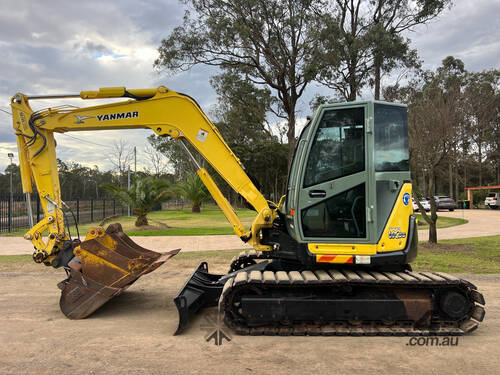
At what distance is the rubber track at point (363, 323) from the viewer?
16.1 feet

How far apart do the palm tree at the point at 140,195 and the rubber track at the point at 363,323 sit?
52.7 feet

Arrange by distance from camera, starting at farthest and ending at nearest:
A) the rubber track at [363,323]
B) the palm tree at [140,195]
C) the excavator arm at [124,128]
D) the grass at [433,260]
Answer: the palm tree at [140,195] < the grass at [433,260] < the excavator arm at [124,128] < the rubber track at [363,323]

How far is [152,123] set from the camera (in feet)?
20.4

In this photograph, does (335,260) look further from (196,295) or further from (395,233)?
(196,295)

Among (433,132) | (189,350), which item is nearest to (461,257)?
(433,132)

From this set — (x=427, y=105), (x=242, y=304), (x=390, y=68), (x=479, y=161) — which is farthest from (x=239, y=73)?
(x=479, y=161)

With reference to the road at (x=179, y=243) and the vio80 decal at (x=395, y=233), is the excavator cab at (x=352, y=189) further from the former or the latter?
the road at (x=179, y=243)

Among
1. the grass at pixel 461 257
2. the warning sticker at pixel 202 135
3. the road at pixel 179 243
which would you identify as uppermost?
the warning sticker at pixel 202 135

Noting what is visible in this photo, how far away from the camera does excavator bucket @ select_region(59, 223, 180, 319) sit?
571 centimetres

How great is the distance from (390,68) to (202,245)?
14.2 metres

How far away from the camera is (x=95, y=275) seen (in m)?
5.89

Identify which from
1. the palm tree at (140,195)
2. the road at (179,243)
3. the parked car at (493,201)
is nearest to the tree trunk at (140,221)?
the palm tree at (140,195)

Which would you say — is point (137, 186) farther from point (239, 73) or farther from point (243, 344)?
point (243, 344)

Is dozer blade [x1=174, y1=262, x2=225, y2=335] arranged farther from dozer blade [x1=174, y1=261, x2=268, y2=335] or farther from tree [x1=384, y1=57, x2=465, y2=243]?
tree [x1=384, y1=57, x2=465, y2=243]
